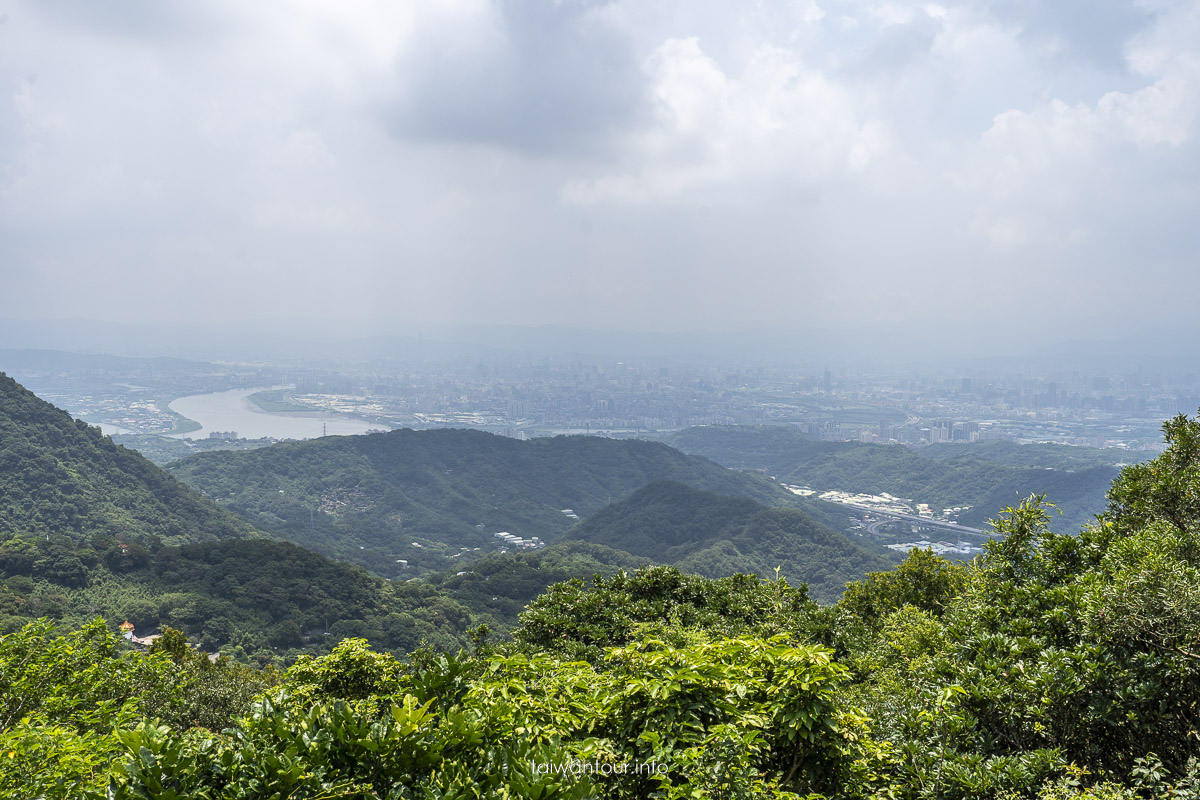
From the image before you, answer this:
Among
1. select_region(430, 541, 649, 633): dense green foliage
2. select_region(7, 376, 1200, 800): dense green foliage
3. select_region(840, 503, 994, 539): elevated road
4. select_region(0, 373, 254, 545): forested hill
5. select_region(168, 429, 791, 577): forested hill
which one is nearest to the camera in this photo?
select_region(7, 376, 1200, 800): dense green foliage

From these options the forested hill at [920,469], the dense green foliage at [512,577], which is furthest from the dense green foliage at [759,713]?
the forested hill at [920,469]

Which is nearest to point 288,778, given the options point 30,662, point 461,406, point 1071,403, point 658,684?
point 658,684

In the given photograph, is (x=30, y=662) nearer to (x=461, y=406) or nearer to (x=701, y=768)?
(x=701, y=768)

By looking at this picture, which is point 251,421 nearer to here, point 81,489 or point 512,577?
point 81,489

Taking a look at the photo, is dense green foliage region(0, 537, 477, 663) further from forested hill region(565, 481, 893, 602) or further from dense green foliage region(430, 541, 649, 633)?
forested hill region(565, 481, 893, 602)

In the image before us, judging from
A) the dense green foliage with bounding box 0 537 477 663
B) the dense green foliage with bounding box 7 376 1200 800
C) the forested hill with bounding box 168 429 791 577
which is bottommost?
the forested hill with bounding box 168 429 791 577

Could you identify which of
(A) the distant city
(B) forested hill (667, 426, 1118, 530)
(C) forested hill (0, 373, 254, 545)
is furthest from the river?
(B) forested hill (667, 426, 1118, 530)
